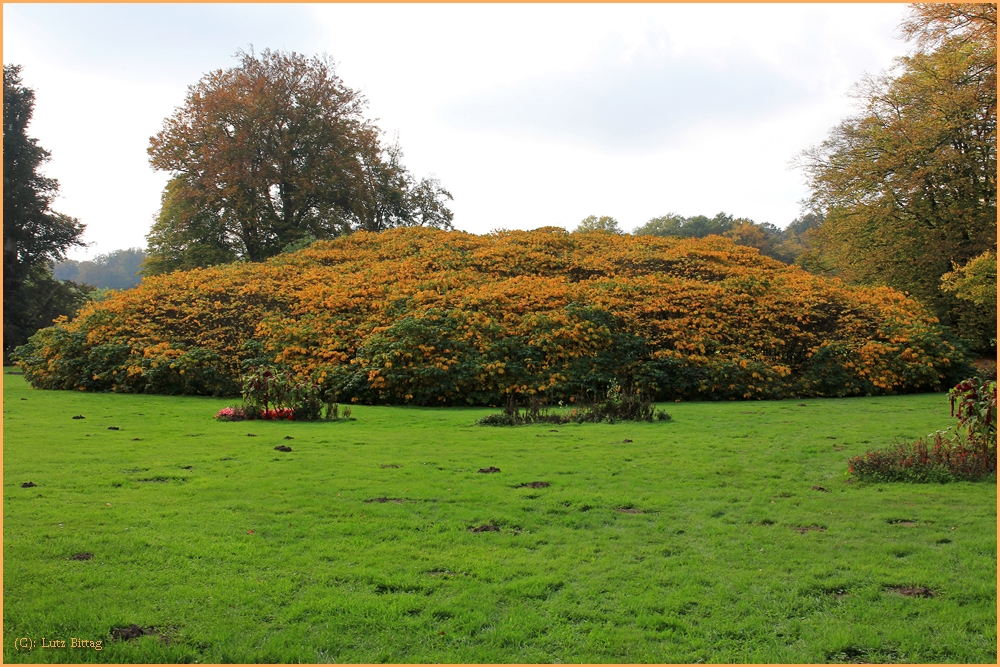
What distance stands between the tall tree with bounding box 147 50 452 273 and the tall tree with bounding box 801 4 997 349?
17655 millimetres

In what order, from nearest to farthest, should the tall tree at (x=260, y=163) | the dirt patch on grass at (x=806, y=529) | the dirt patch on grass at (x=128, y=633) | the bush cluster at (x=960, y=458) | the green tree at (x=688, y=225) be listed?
1. the dirt patch on grass at (x=128, y=633)
2. the dirt patch on grass at (x=806, y=529)
3. the bush cluster at (x=960, y=458)
4. the tall tree at (x=260, y=163)
5. the green tree at (x=688, y=225)

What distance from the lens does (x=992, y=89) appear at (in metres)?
20.9

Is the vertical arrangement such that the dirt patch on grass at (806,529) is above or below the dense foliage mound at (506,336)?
below

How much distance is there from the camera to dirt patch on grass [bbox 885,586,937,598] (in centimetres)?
400

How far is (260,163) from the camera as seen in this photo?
1041 inches

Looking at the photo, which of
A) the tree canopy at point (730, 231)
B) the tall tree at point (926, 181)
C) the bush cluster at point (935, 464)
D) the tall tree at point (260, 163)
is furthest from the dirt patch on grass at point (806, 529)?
the tree canopy at point (730, 231)

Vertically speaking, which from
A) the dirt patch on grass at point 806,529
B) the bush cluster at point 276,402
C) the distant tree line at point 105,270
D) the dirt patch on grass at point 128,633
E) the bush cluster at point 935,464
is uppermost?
the distant tree line at point 105,270

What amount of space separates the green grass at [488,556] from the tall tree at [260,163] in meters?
19.3

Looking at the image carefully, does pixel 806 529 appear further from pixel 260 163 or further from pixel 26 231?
pixel 26 231

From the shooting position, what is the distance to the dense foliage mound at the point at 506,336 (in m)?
13.5

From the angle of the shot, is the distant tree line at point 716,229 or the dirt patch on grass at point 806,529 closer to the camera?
the dirt patch on grass at point 806,529

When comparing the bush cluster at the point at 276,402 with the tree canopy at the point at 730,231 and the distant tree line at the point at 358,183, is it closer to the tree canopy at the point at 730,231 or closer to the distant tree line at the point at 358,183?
the distant tree line at the point at 358,183

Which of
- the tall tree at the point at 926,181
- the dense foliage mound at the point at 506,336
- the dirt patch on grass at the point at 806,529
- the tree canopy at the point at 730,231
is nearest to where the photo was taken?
the dirt patch on grass at the point at 806,529

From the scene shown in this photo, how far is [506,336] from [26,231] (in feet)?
84.2
